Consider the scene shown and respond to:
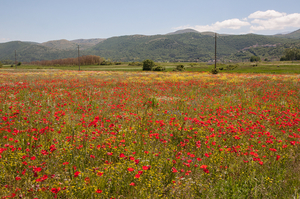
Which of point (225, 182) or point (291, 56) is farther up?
point (291, 56)

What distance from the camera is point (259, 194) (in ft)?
9.12

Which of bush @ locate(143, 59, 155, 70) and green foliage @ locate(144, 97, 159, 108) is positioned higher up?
bush @ locate(143, 59, 155, 70)

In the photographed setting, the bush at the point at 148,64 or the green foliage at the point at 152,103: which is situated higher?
the bush at the point at 148,64

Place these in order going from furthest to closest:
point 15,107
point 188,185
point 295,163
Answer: point 15,107 < point 295,163 < point 188,185

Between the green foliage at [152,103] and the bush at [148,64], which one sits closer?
the green foliage at [152,103]

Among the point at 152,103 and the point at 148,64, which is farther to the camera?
the point at 148,64

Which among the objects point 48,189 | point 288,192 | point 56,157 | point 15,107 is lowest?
point 288,192

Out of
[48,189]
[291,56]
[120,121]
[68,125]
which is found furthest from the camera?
[291,56]

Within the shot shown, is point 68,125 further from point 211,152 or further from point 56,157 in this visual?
point 211,152

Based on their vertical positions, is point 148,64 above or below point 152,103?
above

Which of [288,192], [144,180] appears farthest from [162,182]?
[288,192]

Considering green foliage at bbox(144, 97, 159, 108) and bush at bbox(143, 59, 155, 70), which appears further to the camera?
bush at bbox(143, 59, 155, 70)

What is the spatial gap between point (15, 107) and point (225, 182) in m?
8.42

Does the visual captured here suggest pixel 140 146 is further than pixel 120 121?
No
